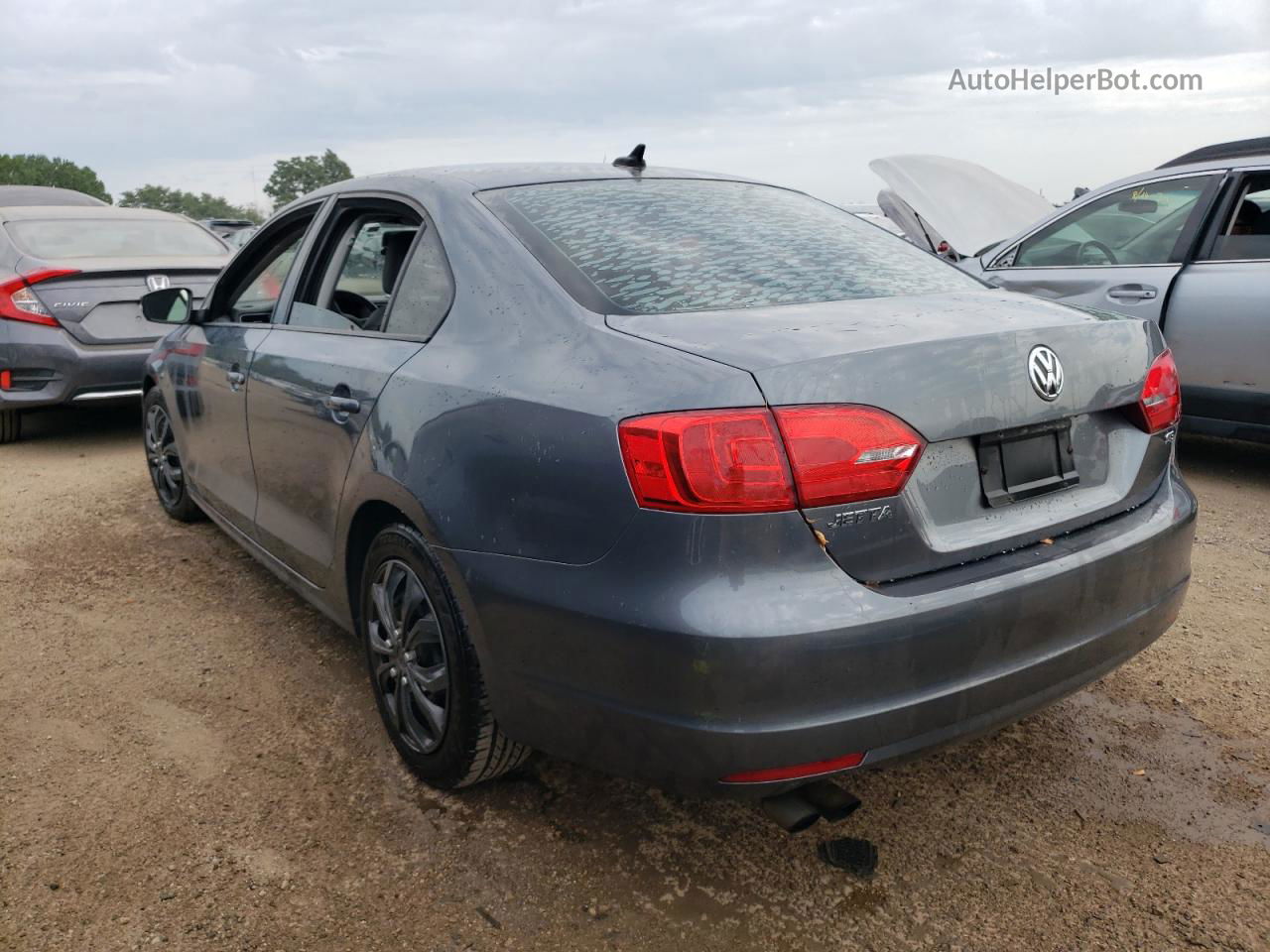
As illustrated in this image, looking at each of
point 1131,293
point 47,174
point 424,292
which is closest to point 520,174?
point 424,292

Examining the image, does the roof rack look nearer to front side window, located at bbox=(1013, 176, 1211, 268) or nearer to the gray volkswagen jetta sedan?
front side window, located at bbox=(1013, 176, 1211, 268)

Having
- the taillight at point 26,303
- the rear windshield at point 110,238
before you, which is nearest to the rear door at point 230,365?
the taillight at point 26,303

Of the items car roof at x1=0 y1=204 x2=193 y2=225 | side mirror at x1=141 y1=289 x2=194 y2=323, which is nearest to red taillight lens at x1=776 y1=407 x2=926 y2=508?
side mirror at x1=141 y1=289 x2=194 y2=323

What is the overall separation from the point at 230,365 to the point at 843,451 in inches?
99.4

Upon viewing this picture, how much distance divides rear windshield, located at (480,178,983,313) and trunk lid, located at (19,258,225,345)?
4460 millimetres

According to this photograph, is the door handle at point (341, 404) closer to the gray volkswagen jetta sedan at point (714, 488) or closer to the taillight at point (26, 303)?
the gray volkswagen jetta sedan at point (714, 488)

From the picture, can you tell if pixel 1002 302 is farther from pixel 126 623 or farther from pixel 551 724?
pixel 126 623

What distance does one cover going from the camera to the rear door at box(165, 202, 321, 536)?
3611 millimetres

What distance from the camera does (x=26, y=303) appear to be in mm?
6465

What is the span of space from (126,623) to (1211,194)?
17.7ft

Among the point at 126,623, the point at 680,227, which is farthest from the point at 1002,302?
the point at 126,623

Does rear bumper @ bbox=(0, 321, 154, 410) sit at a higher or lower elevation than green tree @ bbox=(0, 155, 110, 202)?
lower

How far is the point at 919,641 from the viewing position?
6.43 feet

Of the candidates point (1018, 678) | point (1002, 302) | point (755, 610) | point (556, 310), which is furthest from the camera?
point (1002, 302)
